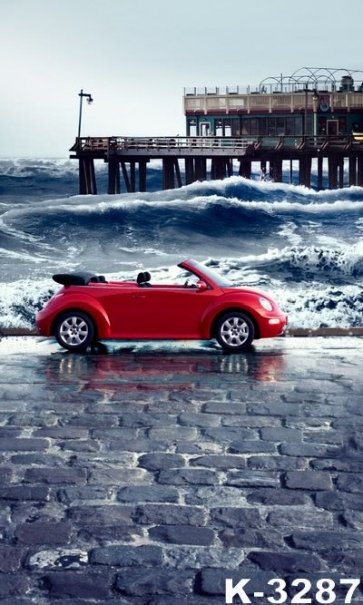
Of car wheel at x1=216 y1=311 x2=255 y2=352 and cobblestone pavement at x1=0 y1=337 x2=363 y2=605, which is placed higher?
car wheel at x1=216 y1=311 x2=255 y2=352

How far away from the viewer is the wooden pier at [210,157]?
99.0ft

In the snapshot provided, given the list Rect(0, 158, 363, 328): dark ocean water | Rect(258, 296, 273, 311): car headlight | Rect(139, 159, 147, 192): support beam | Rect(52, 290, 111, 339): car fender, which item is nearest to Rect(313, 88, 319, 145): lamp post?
Rect(0, 158, 363, 328): dark ocean water

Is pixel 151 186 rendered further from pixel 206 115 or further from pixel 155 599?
pixel 155 599

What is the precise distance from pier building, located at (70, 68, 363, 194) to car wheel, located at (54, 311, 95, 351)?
1318 cm

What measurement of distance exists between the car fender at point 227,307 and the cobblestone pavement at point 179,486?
55.0 inches

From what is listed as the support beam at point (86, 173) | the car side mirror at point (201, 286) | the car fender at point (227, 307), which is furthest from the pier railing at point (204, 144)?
the car fender at point (227, 307)

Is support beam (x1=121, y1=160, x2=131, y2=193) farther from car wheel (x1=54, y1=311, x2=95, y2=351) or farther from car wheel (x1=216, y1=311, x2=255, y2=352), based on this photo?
car wheel (x1=216, y1=311, x2=255, y2=352)

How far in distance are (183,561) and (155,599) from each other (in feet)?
1.12

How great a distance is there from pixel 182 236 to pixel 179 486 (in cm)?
2346

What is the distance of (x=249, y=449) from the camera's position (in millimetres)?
5312

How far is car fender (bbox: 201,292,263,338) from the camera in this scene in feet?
30.3

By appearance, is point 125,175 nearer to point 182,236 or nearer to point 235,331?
point 182,236

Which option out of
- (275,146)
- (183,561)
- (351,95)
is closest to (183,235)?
(351,95)

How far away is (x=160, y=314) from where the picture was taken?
948 centimetres
